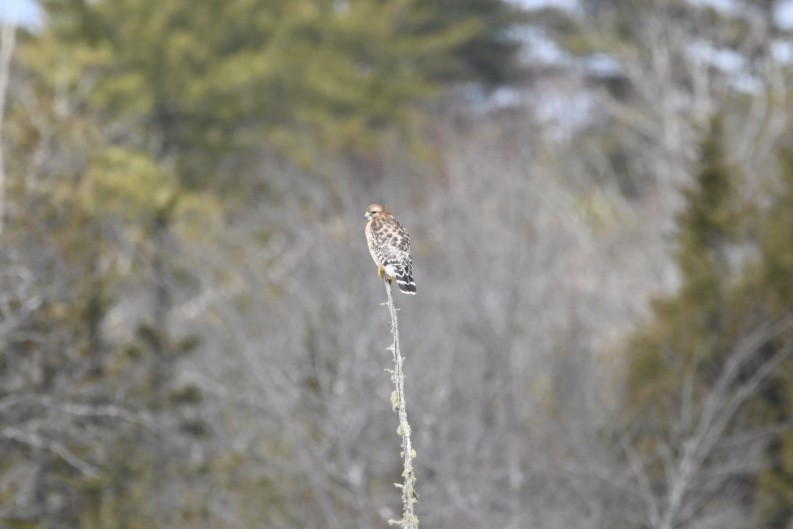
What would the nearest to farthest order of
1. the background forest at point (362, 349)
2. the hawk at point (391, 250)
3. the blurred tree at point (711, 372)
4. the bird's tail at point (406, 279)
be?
the bird's tail at point (406, 279) < the hawk at point (391, 250) < the background forest at point (362, 349) < the blurred tree at point (711, 372)

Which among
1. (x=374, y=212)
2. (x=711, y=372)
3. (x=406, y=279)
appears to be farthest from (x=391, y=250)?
(x=711, y=372)

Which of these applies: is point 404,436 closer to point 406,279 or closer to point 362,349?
point 406,279

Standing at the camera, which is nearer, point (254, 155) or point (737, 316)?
point (737, 316)

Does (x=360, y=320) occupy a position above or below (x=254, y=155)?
below

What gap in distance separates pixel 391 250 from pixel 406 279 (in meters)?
0.20

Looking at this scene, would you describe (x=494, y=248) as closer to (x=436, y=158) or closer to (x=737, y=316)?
(x=737, y=316)

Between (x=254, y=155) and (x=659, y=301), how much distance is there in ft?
55.0

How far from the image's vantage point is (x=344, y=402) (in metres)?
16.2

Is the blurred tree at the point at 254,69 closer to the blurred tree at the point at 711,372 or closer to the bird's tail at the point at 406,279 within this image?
the blurred tree at the point at 711,372

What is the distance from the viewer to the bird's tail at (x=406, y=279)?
19.5 feet

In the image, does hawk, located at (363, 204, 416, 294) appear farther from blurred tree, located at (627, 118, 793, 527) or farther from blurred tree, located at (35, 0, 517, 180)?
blurred tree, located at (35, 0, 517, 180)

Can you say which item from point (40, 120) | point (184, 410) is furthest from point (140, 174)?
point (40, 120)

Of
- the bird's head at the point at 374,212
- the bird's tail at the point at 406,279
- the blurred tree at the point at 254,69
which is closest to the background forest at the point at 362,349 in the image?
the blurred tree at the point at 254,69

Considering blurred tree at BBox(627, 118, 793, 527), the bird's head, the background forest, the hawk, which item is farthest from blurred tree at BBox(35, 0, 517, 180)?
the hawk
